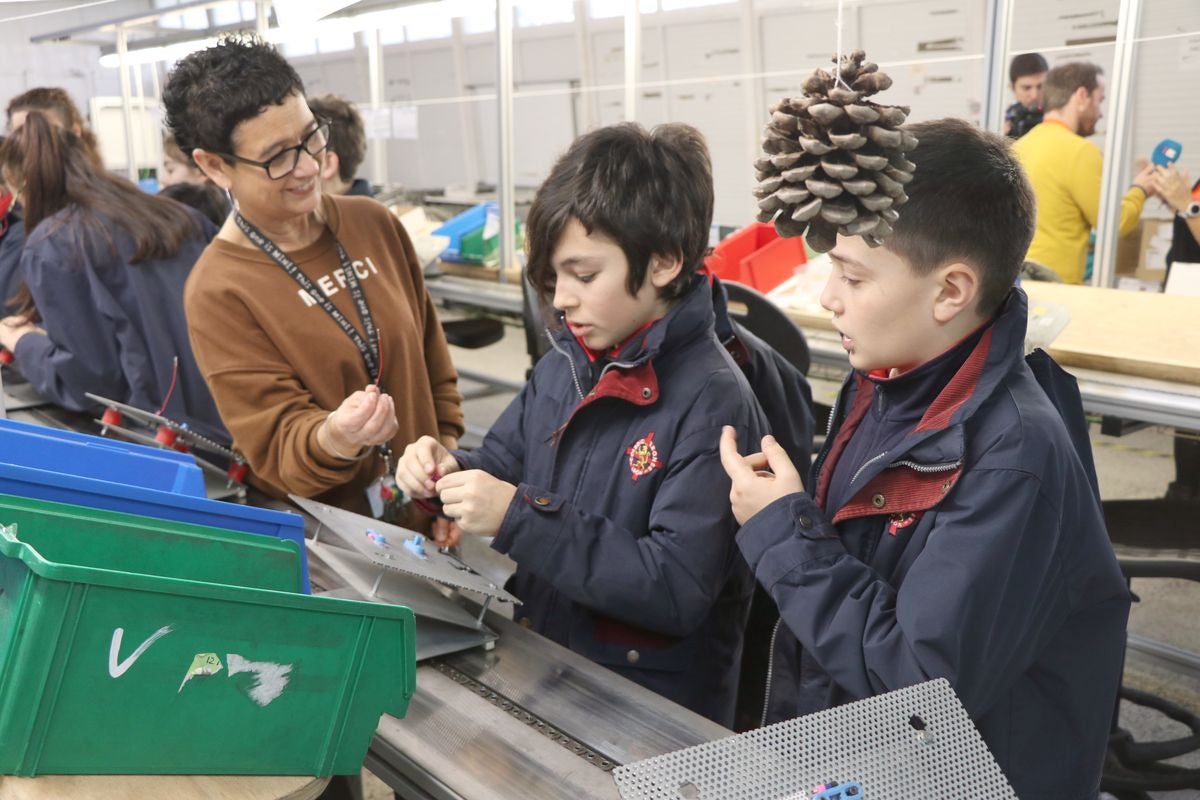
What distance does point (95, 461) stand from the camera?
133 cm

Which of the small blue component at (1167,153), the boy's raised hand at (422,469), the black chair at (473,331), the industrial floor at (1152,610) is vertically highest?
the small blue component at (1167,153)

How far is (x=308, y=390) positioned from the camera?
1782 mm

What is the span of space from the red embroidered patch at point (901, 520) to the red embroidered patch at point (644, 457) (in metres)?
0.36

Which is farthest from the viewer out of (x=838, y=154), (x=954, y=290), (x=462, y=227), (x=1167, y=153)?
(x=462, y=227)

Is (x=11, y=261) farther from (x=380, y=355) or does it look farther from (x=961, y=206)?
(x=961, y=206)

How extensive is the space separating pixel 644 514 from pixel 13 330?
2054 millimetres

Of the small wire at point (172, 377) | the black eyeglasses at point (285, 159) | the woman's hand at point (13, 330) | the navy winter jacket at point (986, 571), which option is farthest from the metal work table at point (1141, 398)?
the woman's hand at point (13, 330)

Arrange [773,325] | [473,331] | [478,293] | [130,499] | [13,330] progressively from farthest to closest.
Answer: [473,331], [478,293], [13,330], [773,325], [130,499]

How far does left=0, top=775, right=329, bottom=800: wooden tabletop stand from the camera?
2.91ft

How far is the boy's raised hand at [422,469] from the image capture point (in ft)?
4.62

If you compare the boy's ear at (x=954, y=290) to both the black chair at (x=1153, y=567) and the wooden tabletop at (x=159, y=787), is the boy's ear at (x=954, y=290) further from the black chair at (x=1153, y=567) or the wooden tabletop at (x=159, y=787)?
the black chair at (x=1153, y=567)

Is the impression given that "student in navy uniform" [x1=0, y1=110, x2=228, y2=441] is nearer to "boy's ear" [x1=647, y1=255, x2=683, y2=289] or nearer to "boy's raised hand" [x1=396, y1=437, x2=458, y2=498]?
"boy's raised hand" [x1=396, y1=437, x2=458, y2=498]

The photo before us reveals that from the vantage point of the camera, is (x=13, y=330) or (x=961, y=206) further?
(x=13, y=330)

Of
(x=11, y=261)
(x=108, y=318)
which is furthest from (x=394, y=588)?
(x=11, y=261)
